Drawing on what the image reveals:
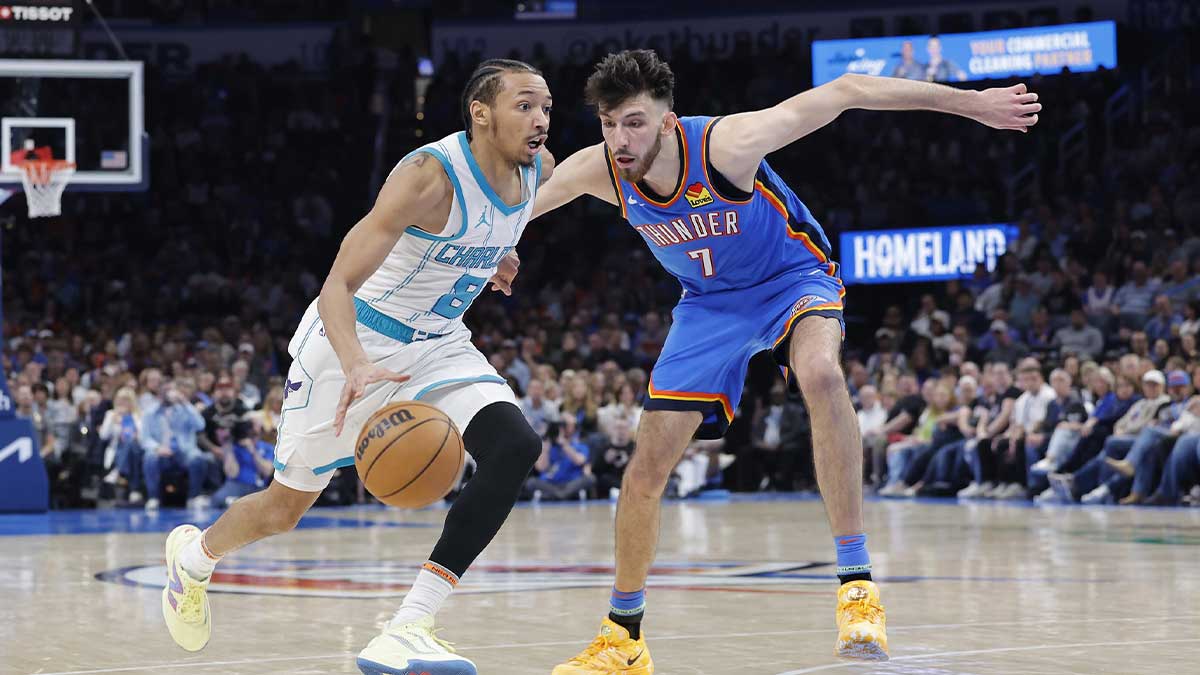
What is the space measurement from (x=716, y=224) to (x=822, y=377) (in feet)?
2.15

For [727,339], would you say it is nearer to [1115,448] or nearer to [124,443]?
[1115,448]

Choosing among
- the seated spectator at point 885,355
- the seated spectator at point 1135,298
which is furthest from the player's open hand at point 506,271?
the seated spectator at point 1135,298

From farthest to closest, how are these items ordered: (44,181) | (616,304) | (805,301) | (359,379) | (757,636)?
(616,304), (44,181), (757,636), (805,301), (359,379)

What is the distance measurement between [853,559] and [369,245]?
5.92 ft

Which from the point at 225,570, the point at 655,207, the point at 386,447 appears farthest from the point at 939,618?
the point at 225,570

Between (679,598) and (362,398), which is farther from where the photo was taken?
(679,598)

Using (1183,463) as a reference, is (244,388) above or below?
above

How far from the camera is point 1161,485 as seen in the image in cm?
1355

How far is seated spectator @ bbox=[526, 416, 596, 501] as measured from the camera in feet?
51.0

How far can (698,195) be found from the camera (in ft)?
17.0

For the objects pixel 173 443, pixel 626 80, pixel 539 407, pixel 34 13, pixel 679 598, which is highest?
pixel 34 13

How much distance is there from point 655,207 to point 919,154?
58.6 ft

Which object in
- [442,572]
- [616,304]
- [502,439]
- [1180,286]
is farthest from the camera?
[616,304]

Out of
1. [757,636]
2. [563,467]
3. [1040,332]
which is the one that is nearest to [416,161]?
[757,636]
